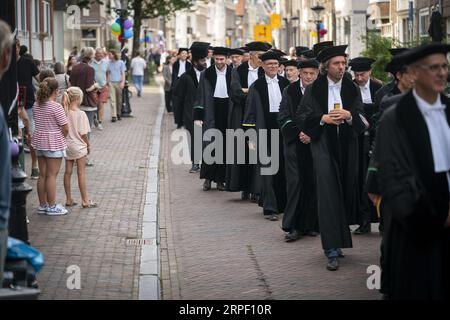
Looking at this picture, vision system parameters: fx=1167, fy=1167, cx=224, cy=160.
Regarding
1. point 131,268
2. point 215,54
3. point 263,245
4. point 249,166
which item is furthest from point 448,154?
point 215,54

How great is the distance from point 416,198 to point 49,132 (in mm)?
7736

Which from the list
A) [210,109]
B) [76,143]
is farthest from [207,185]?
[76,143]

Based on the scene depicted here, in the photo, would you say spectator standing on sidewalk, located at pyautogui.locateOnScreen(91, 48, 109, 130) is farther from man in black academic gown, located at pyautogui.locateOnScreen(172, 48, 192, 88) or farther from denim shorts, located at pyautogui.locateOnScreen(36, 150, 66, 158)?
denim shorts, located at pyautogui.locateOnScreen(36, 150, 66, 158)

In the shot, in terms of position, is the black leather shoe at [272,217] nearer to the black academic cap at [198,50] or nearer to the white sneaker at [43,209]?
the white sneaker at [43,209]

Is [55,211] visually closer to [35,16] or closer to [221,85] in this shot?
[221,85]

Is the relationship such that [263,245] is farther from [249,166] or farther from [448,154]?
[448,154]

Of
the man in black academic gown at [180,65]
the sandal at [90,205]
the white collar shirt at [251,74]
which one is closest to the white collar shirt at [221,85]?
the white collar shirt at [251,74]

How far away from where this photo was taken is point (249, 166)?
15672 millimetres

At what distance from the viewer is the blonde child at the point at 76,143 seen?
14633 mm

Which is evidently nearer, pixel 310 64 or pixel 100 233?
pixel 310 64

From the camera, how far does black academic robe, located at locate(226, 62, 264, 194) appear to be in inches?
624

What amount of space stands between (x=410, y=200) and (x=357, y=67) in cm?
665

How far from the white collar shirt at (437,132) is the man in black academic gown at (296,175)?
4.81 metres

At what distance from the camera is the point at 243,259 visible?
11.2 m
